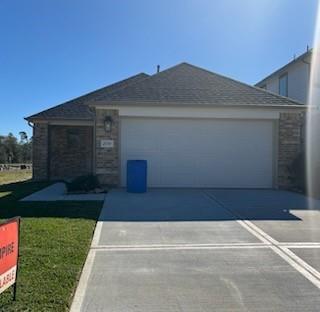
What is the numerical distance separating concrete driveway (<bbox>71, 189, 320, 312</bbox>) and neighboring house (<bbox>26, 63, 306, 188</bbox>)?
4.11 metres

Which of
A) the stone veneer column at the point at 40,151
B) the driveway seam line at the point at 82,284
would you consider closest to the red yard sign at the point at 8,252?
the driveway seam line at the point at 82,284

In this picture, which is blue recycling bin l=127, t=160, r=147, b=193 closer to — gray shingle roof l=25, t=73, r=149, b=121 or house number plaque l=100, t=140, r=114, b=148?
house number plaque l=100, t=140, r=114, b=148

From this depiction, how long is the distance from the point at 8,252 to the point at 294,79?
20.7 m

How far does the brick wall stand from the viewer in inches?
804

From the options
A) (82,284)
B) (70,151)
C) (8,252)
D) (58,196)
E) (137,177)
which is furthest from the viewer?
(70,151)

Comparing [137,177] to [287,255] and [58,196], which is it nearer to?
[58,196]

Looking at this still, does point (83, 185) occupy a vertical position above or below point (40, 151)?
below

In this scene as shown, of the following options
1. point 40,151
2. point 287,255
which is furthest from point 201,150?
point 287,255

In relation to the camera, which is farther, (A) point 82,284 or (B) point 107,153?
(B) point 107,153

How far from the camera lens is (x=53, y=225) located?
8031 millimetres

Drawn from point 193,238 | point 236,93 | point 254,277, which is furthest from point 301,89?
point 254,277

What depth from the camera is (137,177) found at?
13.5 metres

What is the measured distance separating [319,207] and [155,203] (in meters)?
4.30

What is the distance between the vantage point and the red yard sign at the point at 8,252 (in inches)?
156
